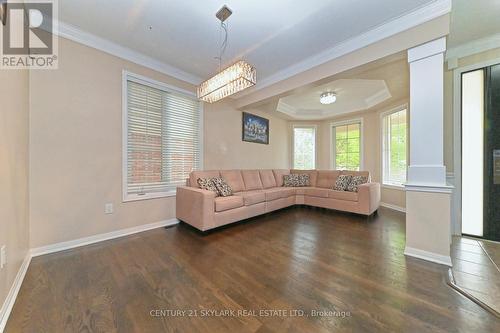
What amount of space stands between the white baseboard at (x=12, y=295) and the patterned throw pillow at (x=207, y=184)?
1.96 meters

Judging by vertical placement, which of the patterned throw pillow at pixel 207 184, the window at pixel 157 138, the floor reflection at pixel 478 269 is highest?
the window at pixel 157 138

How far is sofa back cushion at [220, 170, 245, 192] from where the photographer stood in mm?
3844

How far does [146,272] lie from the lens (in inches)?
69.2

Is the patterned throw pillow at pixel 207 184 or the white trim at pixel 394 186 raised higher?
the patterned throw pillow at pixel 207 184

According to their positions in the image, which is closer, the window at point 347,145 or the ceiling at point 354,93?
the ceiling at point 354,93

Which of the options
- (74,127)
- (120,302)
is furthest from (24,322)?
(74,127)

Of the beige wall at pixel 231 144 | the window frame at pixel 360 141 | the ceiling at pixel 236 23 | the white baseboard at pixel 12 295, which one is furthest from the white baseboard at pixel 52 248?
the window frame at pixel 360 141

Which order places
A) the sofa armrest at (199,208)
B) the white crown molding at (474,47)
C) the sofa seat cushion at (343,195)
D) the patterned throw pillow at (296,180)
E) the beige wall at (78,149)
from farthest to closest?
the patterned throw pillow at (296,180) → the sofa seat cushion at (343,195) → the sofa armrest at (199,208) → the white crown molding at (474,47) → the beige wall at (78,149)

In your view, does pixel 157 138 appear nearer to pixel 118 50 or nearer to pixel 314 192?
pixel 118 50

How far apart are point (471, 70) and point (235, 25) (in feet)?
10.8

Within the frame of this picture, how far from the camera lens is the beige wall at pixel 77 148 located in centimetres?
212

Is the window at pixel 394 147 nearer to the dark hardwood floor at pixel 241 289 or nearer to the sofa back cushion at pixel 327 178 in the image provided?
the sofa back cushion at pixel 327 178

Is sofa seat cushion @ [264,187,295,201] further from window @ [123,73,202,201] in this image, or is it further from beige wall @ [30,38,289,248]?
beige wall @ [30,38,289,248]

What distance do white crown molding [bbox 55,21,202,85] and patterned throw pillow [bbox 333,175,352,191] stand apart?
364 cm
